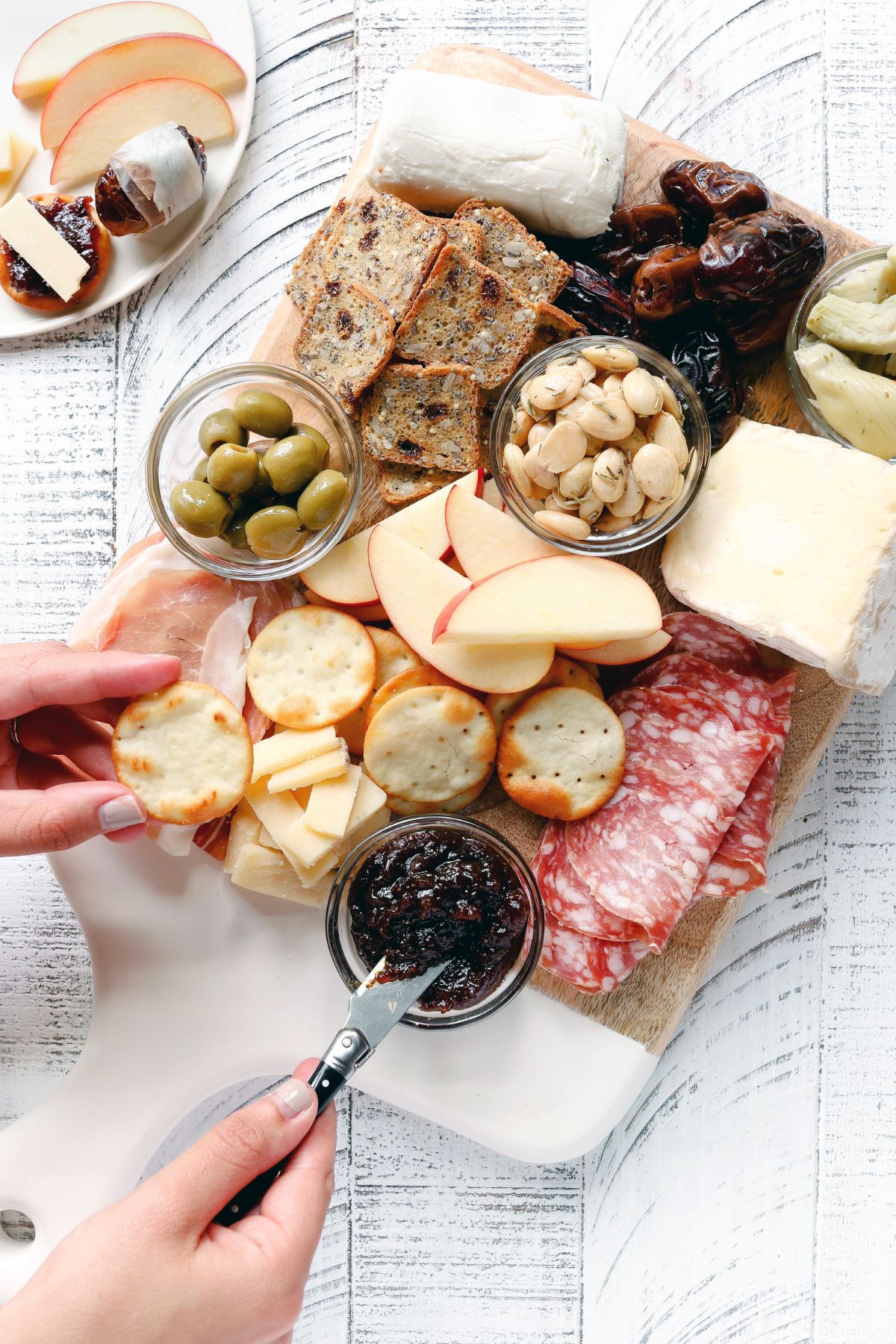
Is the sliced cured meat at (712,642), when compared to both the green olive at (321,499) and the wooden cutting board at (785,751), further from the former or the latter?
the green olive at (321,499)

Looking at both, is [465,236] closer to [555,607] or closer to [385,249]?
[385,249]

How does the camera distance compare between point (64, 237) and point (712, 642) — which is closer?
point (712, 642)

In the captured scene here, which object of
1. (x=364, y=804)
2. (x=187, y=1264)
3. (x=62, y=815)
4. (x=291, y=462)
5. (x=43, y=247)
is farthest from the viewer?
(x=43, y=247)

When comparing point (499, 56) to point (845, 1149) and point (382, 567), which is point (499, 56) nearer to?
point (382, 567)

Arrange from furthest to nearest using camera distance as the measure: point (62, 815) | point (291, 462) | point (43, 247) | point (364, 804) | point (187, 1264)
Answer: point (43, 247), point (364, 804), point (291, 462), point (62, 815), point (187, 1264)

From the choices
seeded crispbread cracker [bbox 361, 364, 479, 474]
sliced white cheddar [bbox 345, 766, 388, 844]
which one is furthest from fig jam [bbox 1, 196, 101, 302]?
sliced white cheddar [bbox 345, 766, 388, 844]

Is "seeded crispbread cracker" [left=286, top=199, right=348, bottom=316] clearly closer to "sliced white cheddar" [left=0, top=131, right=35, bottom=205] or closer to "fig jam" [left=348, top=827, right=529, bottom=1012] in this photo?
"sliced white cheddar" [left=0, top=131, right=35, bottom=205]

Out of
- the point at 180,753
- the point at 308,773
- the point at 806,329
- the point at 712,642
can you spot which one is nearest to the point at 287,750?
the point at 308,773

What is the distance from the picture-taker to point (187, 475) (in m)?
1.60

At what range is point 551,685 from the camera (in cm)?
162

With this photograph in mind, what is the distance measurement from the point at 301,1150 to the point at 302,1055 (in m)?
0.29

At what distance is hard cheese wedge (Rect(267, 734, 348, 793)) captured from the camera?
5.06ft

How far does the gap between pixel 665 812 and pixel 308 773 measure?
55cm

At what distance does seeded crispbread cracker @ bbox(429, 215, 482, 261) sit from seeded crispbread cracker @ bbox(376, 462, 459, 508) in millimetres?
330
